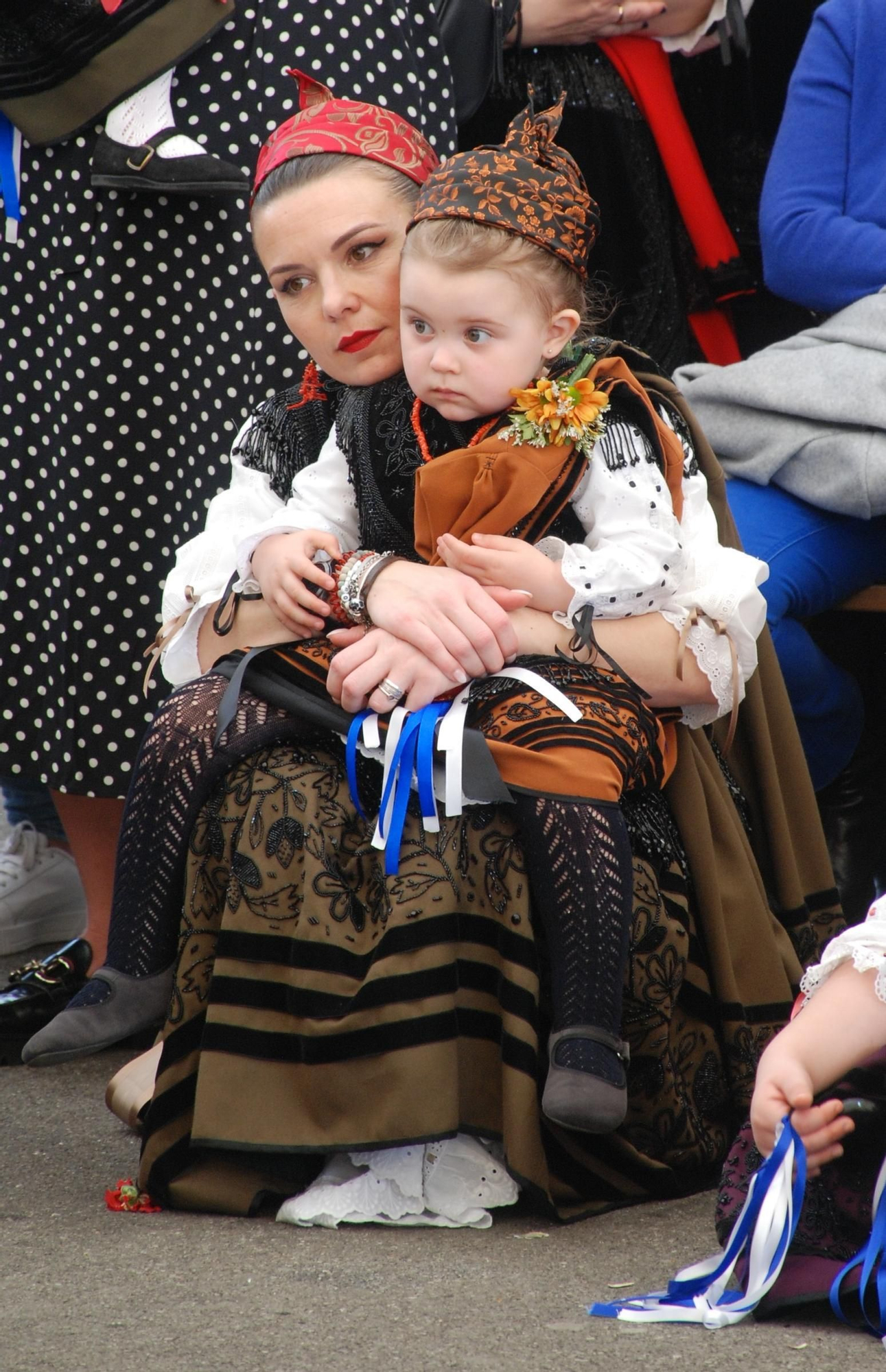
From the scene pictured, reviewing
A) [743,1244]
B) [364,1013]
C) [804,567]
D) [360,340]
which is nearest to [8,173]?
[360,340]

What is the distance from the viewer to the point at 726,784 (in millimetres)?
2441

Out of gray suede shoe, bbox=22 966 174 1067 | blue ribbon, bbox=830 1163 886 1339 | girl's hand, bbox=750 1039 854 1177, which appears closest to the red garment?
gray suede shoe, bbox=22 966 174 1067

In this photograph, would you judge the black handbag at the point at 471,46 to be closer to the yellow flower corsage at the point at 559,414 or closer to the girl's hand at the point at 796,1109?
the yellow flower corsage at the point at 559,414

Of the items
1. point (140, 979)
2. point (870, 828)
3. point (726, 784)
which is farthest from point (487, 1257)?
point (870, 828)

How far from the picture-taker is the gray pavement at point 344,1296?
1.61m

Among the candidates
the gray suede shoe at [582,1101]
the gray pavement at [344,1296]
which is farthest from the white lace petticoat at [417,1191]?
the gray suede shoe at [582,1101]

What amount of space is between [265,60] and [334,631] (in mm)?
1207

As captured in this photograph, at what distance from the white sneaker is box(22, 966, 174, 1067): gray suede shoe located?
145 centimetres

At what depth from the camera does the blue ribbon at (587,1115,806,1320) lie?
5.48ft

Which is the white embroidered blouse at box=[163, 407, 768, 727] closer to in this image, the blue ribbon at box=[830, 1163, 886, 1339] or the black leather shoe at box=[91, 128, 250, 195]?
the black leather shoe at box=[91, 128, 250, 195]

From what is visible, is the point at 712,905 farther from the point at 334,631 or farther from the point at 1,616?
the point at 1,616

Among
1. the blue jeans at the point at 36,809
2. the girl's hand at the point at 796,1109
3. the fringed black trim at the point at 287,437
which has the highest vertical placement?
the fringed black trim at the point at 287,437

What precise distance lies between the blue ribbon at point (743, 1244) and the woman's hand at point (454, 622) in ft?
2.47

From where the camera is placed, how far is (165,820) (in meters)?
2.19
